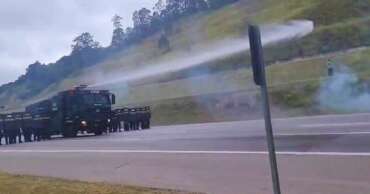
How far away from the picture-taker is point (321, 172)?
12.1 meters

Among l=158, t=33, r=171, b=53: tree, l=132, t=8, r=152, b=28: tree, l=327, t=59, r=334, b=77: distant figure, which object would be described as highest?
l=132, t=8, r=152, b=28: tree

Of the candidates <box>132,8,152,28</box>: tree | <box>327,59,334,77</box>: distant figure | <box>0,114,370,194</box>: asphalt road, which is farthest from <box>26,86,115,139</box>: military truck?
<box>132,8,152,28</box>: tree

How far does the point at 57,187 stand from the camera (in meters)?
12.8

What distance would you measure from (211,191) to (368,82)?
26.6 metres

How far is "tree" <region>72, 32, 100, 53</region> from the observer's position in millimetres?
148000

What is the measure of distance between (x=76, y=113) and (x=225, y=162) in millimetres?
20013

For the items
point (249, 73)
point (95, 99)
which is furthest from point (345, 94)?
point (249, 73)

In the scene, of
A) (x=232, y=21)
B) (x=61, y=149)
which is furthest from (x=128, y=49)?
(x=61, y=149)

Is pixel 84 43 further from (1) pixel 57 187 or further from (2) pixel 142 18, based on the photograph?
(1) pixel 57 187

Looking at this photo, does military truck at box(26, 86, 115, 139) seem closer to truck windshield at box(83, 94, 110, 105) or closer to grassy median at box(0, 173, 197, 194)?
truck windshield at box(83, 94, 110, 105)

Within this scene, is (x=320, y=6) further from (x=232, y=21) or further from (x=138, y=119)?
Answer: (x=138, y=119)

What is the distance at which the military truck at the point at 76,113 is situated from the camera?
110ft

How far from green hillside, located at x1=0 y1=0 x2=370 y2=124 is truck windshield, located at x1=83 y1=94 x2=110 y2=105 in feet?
33.4

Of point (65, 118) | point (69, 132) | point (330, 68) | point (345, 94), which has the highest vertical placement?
point (330, 68)
